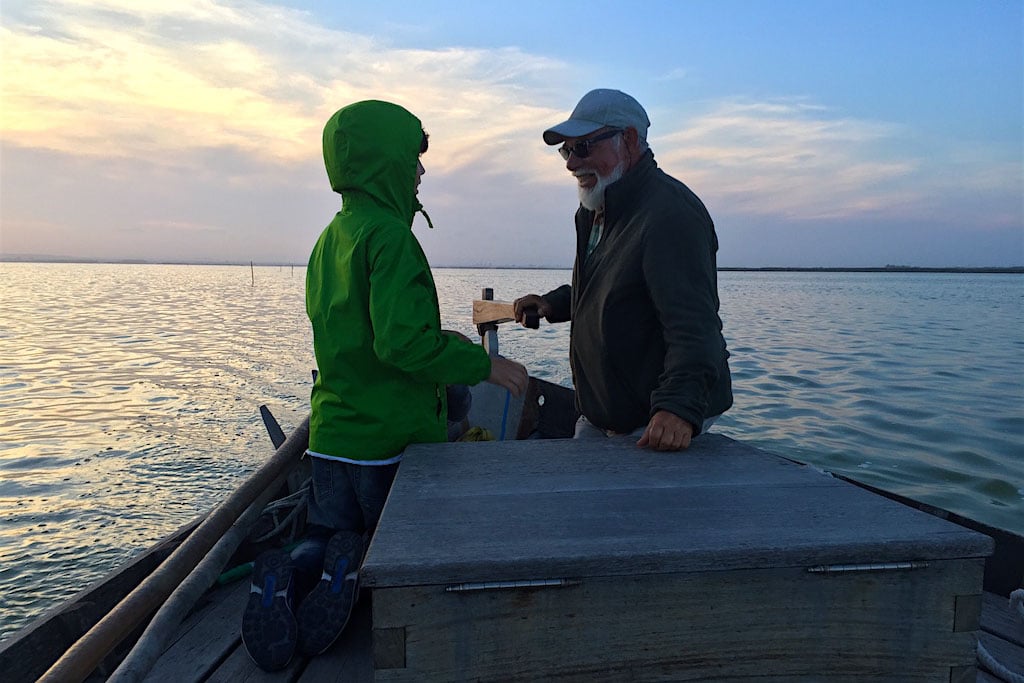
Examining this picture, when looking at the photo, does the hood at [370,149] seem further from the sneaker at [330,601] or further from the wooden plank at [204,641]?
the wooden plank at [204,641]

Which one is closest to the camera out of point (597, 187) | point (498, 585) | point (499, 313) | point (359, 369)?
point (498, 585)

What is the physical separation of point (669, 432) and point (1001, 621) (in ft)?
6.97

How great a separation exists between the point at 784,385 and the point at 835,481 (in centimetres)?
1373

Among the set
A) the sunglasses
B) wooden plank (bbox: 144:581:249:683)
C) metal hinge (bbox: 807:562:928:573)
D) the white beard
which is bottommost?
wooden plank (bbox: 144:581:249:683)

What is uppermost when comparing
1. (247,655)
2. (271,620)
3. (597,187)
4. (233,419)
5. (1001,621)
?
(597,187)

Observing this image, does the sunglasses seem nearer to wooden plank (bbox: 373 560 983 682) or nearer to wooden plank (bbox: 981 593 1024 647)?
wooden plank (bbox: 373 560 983 682)

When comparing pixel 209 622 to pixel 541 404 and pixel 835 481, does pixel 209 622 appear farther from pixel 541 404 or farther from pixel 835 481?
pixel 541 404

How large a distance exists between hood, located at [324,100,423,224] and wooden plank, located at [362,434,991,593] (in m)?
1.14

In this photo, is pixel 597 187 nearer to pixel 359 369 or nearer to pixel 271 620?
pixel 359 369

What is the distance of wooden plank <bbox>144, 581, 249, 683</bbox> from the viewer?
2.46 m

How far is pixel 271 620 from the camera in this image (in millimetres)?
2303

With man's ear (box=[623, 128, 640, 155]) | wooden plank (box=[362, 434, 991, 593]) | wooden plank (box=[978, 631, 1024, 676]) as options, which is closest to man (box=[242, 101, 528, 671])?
wooden plank (box=[362, 434, 991, 593])

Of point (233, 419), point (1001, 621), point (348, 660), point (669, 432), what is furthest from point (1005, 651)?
point (233, 419)

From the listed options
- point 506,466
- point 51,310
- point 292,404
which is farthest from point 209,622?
point 51,310
